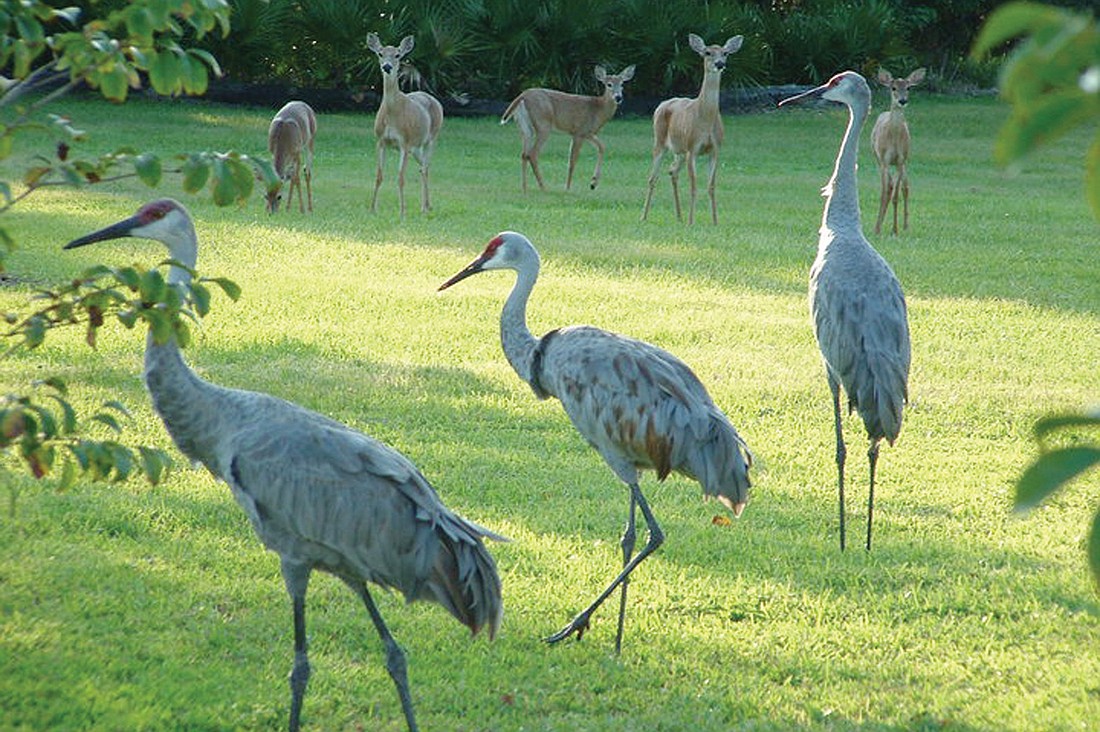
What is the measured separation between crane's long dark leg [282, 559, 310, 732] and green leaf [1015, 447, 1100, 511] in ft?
10.4

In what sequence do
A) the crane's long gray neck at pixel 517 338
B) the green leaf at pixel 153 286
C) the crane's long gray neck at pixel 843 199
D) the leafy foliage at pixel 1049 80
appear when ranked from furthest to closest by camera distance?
the crane's long gray neck at pixel 843 199 → the crane's long gray neck at pixel 517 338 → the green leaf at pixel 153 286 → the leafy foliage at pixel 1049 80

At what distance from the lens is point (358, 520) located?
403 cm

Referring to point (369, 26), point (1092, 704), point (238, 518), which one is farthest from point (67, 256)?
point (369, 26)

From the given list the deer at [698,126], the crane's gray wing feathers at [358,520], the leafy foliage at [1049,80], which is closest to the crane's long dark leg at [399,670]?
the crane's gray wing feathers at [358,520]

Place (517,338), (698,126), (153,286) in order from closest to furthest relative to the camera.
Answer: (153,286) < (517,338) < (698,126)

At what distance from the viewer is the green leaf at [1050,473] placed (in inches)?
48.0

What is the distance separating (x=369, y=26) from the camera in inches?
910

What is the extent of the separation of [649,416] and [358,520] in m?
1.33

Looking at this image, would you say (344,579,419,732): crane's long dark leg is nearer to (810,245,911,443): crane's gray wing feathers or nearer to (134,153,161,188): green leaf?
(134,153,161,188): green leaf

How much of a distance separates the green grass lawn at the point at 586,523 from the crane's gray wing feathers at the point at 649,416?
547 millimetres

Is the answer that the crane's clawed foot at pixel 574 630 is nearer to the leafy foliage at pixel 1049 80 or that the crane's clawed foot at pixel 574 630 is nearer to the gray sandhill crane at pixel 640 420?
the gray sandhill crane at pixel 640 420

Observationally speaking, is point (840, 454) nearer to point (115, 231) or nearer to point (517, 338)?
point (517, 338)

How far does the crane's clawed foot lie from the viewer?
493 cm

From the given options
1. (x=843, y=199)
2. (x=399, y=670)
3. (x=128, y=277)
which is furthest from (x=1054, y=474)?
(x=843, y=199)
